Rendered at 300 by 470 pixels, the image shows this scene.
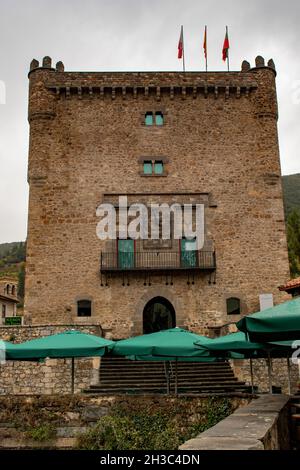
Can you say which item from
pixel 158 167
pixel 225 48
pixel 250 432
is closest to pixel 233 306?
pixel 158 167

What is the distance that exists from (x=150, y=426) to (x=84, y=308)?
37.5ft

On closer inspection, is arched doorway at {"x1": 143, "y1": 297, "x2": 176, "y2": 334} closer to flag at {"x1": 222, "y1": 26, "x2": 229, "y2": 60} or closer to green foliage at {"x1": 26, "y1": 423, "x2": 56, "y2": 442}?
green foliage at {"x1": 26, "y1": 423, "x2": 56, "y2": 442}

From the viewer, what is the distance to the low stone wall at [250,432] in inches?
189

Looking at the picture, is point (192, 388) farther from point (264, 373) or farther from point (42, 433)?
point (42, 433)

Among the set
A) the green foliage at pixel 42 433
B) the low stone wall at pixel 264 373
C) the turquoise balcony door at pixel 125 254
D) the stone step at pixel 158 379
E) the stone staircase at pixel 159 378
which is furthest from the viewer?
→ the turquoise balcony door at pixel 125 254

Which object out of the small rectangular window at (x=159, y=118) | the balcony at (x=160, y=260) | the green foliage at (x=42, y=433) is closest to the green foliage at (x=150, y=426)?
the green foliage at (x=42, y=433)

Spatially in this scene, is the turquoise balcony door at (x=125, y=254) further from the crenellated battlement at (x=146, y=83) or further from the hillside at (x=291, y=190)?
the hillside at (x=291, y=190)

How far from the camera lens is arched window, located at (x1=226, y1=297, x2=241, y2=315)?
23594 millimetres

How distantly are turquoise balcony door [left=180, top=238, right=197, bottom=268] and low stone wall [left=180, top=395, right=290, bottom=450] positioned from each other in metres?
14.9

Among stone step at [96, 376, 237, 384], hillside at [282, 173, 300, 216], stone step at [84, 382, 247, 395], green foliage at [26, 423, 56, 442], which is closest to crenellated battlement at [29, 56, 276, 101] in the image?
stone step at [96, 376, 237, 384]

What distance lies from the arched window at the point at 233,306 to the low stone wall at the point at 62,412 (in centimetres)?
1090

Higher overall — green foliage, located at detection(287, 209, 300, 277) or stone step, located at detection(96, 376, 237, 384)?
green foliage, located at detection(287, 209, 300, 277)

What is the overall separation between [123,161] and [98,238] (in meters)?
4.02

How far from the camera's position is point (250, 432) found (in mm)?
5555
